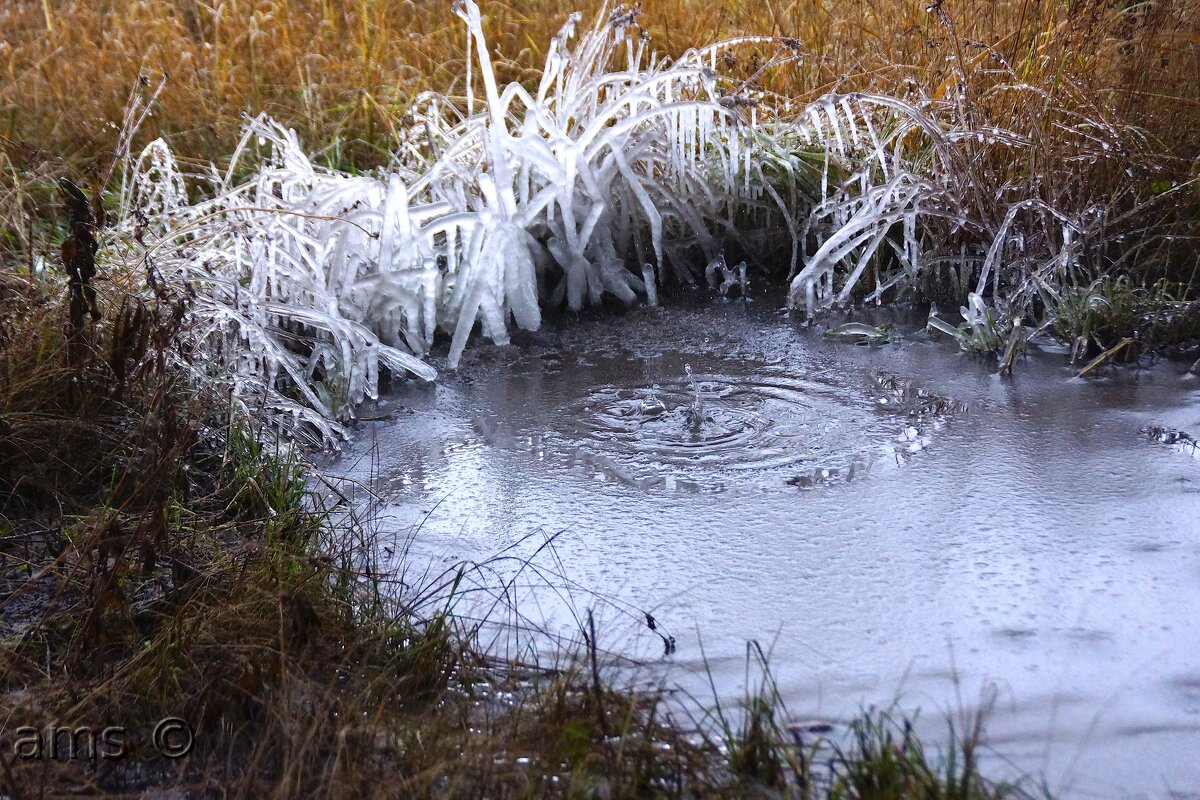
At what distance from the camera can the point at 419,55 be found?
6246mm

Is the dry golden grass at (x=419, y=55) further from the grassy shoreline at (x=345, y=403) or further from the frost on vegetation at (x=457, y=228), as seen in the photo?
the frost on vegetation at (x=457, y=228)

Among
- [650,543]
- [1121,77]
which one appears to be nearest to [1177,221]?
[1121,77]

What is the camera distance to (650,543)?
98.1 inches

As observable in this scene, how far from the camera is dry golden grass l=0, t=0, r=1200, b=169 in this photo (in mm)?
3992

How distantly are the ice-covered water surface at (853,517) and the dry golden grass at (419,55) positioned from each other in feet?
3.89

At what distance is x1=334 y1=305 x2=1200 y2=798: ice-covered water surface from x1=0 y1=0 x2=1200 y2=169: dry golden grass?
3.89ft

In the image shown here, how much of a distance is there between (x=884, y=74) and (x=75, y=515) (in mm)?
3564

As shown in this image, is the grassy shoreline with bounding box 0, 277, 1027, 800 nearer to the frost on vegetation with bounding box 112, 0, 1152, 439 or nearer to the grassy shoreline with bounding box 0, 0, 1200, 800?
the grassy shoreline with bounding box 0, 0, 1200, 800

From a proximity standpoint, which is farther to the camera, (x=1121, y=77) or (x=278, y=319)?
(x=1121, y=77)

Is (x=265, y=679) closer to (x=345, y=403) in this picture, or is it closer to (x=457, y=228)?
(x=345, y=403)

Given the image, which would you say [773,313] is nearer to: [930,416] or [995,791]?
[930,416]

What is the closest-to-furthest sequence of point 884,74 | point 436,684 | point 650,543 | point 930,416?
point 436,684 → point 650,543 → point 930,416 → point 884,74

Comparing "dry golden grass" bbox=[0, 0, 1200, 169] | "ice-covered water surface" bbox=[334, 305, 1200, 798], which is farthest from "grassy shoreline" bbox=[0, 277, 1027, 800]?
"dry golden grass" bbox=[0, 0, 1200, 169]

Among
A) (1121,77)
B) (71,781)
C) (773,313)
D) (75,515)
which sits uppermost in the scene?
(1121,77)
